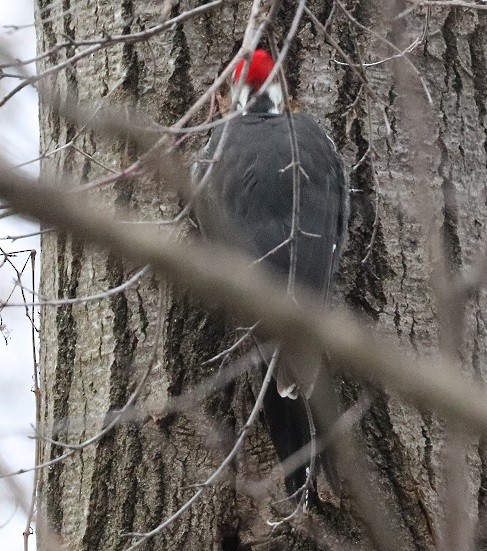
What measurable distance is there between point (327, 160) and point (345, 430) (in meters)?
0.76

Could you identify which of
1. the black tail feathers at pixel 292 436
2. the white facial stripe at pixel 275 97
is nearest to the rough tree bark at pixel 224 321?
the black tail feathers at pixel 292 436

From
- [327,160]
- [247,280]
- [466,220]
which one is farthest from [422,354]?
[247,280]

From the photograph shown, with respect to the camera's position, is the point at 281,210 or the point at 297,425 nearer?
the point at 297,425

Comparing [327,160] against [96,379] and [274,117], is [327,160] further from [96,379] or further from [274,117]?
[96,379]

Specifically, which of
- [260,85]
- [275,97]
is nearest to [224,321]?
[260,85]

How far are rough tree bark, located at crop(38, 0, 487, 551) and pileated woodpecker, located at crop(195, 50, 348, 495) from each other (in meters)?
Answer: 0.06

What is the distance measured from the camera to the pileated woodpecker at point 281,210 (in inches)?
96.9

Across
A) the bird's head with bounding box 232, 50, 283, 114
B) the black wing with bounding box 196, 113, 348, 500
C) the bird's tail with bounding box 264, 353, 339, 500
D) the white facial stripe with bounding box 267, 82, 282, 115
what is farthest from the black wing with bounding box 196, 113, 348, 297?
the white facial stripe with bounding box 267, 82, 282, 115

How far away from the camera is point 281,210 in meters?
2.60

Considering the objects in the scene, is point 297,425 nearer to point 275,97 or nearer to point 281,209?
point 281,209

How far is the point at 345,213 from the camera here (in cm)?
266

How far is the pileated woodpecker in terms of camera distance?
2461 mm

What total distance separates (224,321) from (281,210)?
336 millimetres

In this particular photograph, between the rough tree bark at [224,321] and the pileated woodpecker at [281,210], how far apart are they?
6cm
